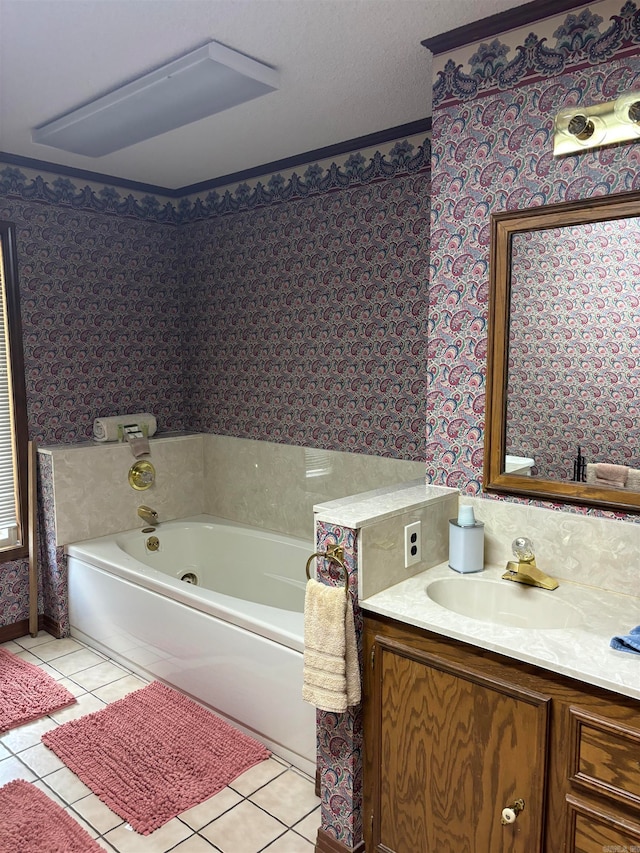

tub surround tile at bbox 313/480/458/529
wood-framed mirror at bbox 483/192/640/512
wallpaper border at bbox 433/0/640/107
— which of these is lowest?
tub surround tile at bbox 313/480/458/529

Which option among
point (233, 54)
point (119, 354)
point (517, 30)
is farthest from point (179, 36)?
point (119, 354)

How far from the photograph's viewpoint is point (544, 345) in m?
2.03

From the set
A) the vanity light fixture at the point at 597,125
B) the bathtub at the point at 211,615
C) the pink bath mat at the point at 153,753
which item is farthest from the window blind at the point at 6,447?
the vanity light fixture at the point at 597,125

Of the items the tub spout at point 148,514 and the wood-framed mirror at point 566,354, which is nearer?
the wood-framed mirror at point 566,354

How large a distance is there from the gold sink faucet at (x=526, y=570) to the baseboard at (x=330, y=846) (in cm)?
93

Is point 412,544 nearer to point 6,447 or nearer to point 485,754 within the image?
point 485,754

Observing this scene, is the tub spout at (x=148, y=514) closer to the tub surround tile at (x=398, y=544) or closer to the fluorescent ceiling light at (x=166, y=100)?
the fluorescent ceiling light at (x=166, y=100)

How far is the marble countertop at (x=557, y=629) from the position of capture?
1448mm

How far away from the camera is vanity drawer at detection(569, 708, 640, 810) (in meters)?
1.40

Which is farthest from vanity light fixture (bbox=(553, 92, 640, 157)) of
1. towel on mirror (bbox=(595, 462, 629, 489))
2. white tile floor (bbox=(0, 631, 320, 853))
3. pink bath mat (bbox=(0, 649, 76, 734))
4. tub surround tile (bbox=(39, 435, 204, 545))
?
pink bath mat (bbox=(0, 649, 76, 734))

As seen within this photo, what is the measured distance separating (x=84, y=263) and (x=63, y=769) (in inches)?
102

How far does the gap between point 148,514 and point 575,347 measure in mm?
2633

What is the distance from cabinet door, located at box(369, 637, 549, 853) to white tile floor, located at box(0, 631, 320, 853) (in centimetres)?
38

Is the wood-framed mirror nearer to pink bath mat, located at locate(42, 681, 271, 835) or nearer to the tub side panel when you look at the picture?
the tub side panel
